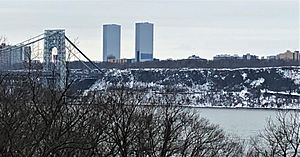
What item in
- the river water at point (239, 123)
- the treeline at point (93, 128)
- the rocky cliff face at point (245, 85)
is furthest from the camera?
the rocky cliff face at point (245, 85)

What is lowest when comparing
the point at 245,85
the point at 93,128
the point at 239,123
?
the point at 239,123

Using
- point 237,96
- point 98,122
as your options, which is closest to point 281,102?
point 237,96

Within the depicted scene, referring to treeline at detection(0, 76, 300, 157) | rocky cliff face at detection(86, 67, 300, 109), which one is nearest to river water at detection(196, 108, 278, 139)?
rocky cliff face at detection(86, 67, 300, 109)

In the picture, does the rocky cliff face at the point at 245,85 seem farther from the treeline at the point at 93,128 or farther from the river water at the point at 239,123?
the treeline at the point at 93,128

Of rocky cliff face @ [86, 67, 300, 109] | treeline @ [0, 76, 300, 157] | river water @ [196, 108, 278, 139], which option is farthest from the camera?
rocky cliff face @ [86, 67, 300, 109]

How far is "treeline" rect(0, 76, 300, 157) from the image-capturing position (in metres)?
5.82

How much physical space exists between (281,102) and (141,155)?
5201 cm

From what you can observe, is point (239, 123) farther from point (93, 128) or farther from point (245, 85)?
point (93, 128)

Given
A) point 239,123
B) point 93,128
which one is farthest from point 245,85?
point 93,128

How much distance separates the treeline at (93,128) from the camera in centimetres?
582

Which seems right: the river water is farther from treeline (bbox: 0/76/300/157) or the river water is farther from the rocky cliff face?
treeline (bbox: 0/76/300/157)

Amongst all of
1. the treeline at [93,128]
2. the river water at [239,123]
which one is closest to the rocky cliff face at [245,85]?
the river water at [239,123]

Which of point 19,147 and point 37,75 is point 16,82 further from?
point 19,147

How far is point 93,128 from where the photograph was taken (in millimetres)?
8266
